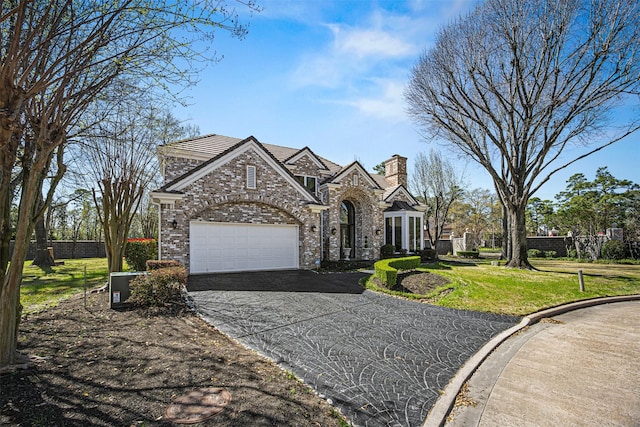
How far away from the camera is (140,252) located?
45.1 feet

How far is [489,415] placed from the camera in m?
3.47

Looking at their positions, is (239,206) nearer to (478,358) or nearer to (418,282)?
(418,282)

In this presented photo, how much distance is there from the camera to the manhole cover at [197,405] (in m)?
3.05

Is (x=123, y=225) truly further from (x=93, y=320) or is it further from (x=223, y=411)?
(x=223, y=411)

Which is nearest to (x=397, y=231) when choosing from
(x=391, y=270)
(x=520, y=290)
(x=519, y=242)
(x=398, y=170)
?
(x=398, y=170)

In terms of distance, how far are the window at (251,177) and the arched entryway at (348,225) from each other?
8431 millimetres

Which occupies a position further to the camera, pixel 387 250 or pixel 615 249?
pixel 387 250

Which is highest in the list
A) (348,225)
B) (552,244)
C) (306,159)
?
(306,159)

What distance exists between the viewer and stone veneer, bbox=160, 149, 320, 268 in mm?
12172

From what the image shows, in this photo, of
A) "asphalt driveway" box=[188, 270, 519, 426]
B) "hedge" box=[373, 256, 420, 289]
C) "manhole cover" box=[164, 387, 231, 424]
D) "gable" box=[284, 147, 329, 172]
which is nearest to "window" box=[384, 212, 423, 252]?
"gable" box=[284, 147, 329, 172]

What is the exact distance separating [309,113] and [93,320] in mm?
8731

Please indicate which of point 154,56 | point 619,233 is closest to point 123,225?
point 154,56

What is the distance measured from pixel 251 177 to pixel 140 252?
6.07 m

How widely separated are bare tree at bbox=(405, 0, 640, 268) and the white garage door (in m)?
9.72
